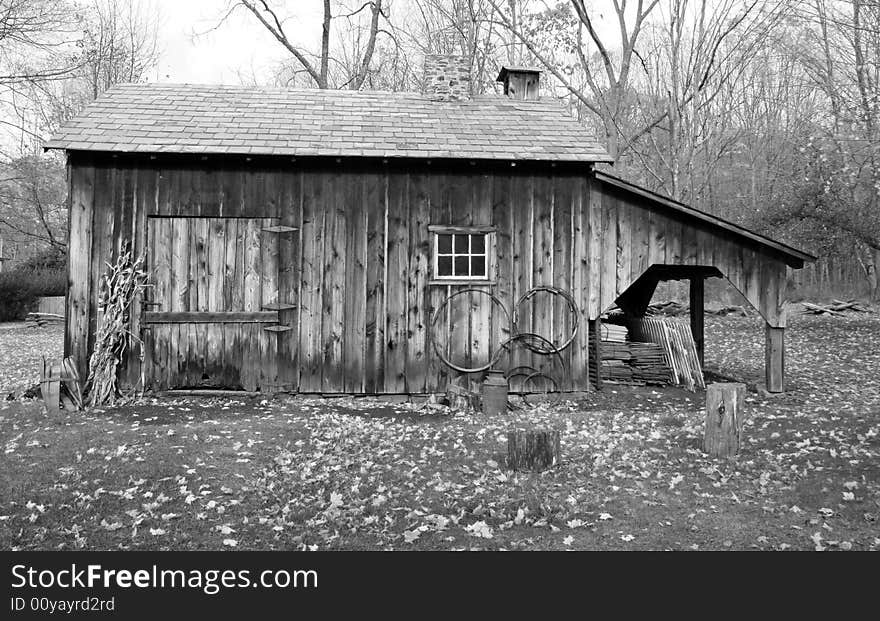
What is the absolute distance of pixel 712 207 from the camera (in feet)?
121

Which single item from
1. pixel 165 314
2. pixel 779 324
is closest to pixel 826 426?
pixel 779 324

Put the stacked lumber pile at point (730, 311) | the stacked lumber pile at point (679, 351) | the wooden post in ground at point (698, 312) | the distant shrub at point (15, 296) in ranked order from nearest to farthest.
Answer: the stacked lumber pile at point (679, 351) < the wooden post in ground at point (698, 312) < the stacked lumber pile at point (730, 311) < the distant shrub at point (15, 296)

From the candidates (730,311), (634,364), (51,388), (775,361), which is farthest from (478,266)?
(730,311)

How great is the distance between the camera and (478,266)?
11758mm

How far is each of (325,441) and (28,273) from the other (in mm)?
28285

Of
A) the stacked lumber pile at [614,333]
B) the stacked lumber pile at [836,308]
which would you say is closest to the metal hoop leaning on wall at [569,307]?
the stacked lumber pile at [614,333]

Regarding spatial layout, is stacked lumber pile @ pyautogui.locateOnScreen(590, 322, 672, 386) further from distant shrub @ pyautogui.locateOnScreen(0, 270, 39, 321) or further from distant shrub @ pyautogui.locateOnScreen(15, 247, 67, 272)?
distant shrub @ pyautogui.locateOnScreen(15, 247, 67, 272)

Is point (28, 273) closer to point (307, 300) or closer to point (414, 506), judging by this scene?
point (307, 300)

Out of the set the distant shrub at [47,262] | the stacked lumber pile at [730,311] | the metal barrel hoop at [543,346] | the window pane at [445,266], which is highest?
the distant shrub at [47,262]

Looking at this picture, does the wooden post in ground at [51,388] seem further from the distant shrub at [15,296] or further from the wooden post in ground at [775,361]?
the distant shrub at [15,296]

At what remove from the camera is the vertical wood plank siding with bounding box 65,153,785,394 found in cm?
1123

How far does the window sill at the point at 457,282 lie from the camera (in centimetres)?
1160

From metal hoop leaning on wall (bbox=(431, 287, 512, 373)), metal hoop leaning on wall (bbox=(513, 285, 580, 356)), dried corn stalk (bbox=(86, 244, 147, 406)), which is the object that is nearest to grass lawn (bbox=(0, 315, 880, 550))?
dried corn stalk (bbox=(86, 244, 147, 406))

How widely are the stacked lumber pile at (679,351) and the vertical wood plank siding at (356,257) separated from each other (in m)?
1.65
